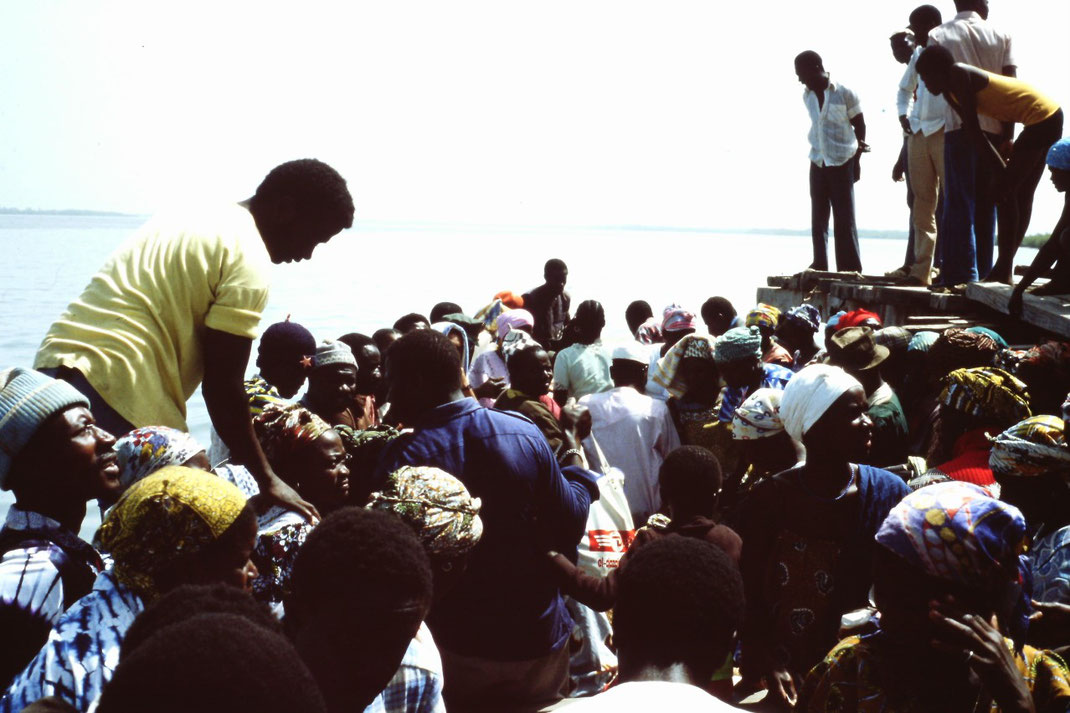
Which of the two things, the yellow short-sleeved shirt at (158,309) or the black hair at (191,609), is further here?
the yellow short-sleeved shirt at (158,309)

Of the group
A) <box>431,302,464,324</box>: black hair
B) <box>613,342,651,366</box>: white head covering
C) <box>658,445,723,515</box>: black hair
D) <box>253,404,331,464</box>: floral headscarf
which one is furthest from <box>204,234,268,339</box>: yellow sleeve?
<box>431,302,464,324</box>: black hair

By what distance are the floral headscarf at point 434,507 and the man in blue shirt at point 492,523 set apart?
1.40ft

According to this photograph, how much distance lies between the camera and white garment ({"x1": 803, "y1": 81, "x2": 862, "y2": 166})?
10375mm

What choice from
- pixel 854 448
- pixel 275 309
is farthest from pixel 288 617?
pixel 275 309

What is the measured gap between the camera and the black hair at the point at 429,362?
10.7ft

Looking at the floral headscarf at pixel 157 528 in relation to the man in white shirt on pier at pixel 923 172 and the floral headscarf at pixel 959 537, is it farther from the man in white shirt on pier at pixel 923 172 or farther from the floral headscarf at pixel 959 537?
the man in white shirt on pier at pixel 923 172

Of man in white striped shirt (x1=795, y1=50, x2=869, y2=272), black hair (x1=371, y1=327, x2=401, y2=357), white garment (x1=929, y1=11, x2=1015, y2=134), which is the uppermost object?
white garment (x1=929, y1=11, x2=1015, y2=134)

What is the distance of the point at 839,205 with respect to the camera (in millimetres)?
10812

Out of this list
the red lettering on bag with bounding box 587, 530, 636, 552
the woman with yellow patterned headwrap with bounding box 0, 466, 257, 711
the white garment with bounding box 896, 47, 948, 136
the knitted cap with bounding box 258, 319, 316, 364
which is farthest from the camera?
the white garment with bounding box 896, 47, 948, 136

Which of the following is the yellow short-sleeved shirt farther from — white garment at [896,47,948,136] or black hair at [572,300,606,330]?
white garment at [896,47,948,136]

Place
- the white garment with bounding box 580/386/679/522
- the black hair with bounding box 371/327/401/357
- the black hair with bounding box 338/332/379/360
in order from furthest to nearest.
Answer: the black hair with bounding box 371/327/401/357 → the black hair with bounding box 338/332/379/360 → the white garment with bounding box 580/386/679/522

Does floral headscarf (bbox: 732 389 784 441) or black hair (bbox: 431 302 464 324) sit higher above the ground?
floral headscarf (bbox: 732 389 784 441)

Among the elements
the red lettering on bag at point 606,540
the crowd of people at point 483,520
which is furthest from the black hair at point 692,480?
the red lettering on bag at point 606,540

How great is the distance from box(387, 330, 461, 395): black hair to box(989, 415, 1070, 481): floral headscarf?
1832 mm
